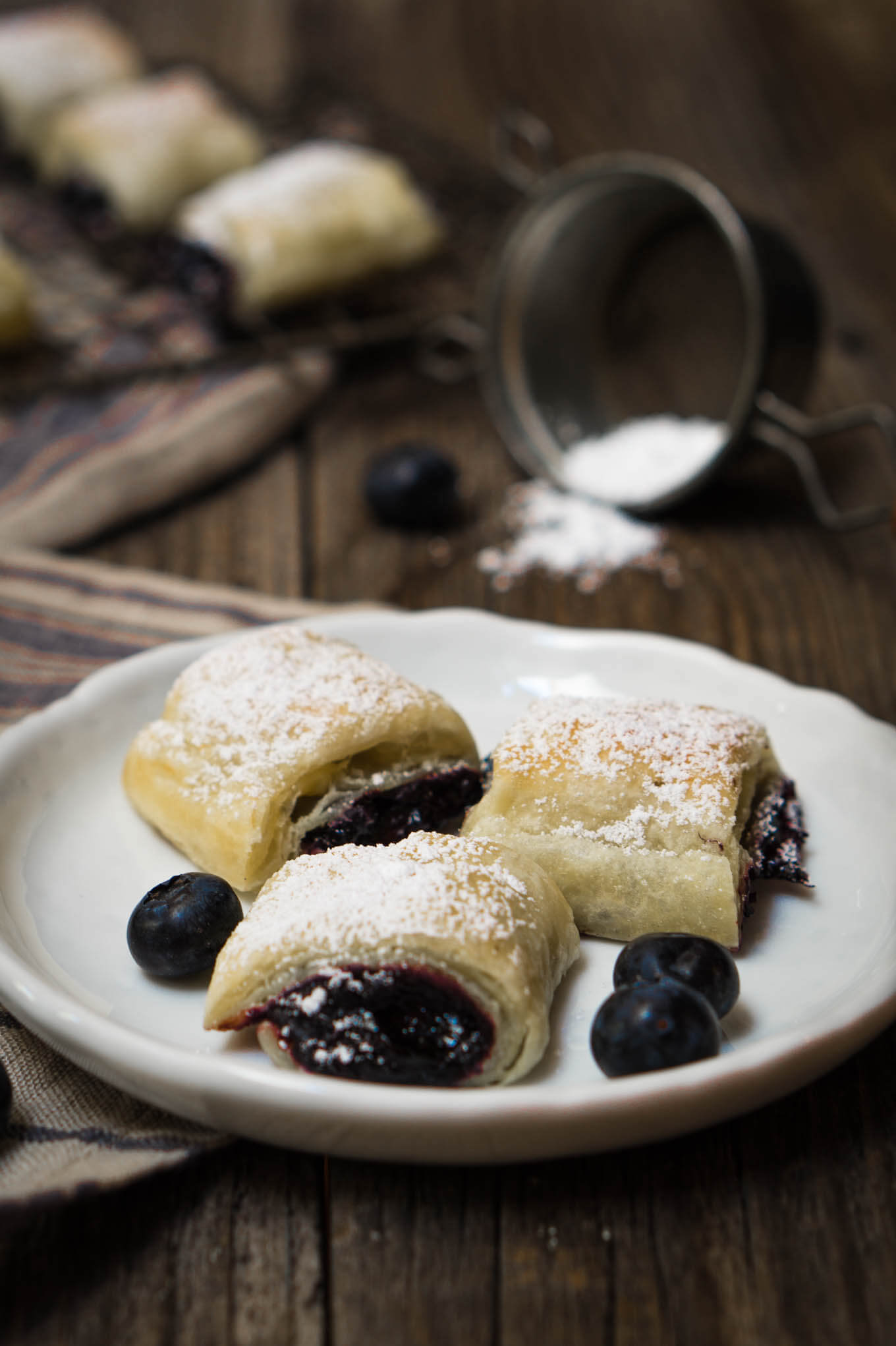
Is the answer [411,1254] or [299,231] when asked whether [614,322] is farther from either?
[411,1254]

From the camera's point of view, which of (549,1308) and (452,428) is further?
(452,428)

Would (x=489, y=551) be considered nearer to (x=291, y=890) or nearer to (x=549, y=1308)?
(x=291, y=890)

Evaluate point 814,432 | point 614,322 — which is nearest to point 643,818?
point 814,432

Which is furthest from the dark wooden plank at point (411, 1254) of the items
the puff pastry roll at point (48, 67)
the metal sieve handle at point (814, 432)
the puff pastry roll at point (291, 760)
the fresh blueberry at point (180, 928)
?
the puff pastry roll at point (48, 67)

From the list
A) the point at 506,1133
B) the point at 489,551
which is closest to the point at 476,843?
the point at 506,1133

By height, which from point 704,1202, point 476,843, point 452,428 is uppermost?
point 476,843

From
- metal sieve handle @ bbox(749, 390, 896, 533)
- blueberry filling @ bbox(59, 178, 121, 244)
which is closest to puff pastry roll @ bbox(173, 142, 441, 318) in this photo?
blueberry filling @ bbox(59, 178, 121, 244)
